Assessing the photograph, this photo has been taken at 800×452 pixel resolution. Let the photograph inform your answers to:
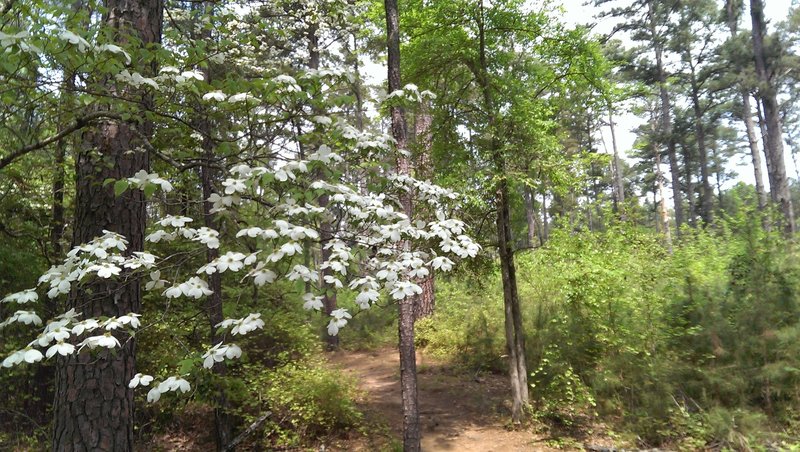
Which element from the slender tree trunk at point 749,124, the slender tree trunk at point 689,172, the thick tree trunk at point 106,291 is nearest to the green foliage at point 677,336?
the thick tree trunk at point 106,291

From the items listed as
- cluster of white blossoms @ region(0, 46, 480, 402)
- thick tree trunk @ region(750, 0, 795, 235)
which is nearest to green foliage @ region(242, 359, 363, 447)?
cluster of white blossoms @ region(0, 46, 480, 402)

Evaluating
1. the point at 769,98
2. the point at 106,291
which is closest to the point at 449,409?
the point at 106,291

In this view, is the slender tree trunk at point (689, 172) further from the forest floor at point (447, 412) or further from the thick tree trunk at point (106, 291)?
the thick tree trunk at point (106, 291)

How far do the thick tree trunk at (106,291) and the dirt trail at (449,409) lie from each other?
4.18 meters

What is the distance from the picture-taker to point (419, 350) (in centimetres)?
1127

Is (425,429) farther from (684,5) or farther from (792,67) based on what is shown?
(684,5)

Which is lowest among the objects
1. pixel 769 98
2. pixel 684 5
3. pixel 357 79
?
pixel 357 79

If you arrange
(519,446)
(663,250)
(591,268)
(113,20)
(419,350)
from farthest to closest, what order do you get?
(419,350), (663,250), (591,268), (519,446), (113,20)

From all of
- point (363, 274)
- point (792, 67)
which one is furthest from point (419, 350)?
point (792, 67)

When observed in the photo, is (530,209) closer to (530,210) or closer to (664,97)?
(530,210)

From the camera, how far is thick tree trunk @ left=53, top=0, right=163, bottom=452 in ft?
9.92

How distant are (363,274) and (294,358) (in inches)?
220

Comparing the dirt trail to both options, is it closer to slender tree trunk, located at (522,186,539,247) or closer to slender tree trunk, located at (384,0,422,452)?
slender tree trunk, located at (384,0,422,452)

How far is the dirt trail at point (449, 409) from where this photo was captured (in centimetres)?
658
